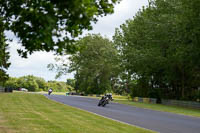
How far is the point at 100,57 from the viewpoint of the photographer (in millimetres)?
83125

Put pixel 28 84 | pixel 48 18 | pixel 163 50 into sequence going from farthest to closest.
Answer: pixel 28 84, pixel 163 50, pixel 48 18

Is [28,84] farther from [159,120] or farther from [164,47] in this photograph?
[159,120]

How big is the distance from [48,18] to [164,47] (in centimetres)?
4156

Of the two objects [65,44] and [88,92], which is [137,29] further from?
[65,44]

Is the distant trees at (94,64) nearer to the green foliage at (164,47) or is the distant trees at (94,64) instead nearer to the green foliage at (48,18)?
the green foliage at (164,47)

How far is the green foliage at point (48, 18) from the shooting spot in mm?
5375

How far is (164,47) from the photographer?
4553 centimetres

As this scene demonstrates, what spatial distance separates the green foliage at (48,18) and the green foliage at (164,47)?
31.1 meters

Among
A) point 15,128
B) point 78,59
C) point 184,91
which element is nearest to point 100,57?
point 78,59

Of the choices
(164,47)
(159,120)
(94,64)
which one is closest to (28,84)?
(94,64)

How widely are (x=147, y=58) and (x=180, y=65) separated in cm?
522

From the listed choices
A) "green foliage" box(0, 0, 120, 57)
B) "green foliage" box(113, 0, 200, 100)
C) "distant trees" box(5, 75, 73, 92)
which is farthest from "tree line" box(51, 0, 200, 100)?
"distant trees" box(5, 75, 73, 92)

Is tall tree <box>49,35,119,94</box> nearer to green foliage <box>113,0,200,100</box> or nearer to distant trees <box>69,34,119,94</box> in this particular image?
distant trees <box>69,34,119,94</box>

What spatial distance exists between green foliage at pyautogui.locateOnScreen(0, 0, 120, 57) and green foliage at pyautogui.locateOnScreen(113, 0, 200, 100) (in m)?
31.1
